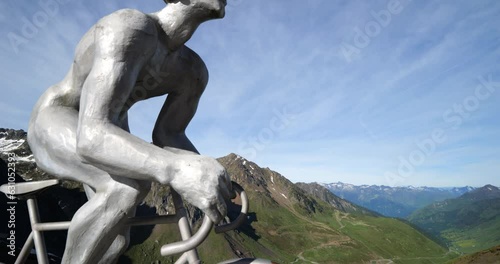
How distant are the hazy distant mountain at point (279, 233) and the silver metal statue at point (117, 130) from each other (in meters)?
50.0

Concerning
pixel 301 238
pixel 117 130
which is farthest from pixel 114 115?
pixel 301 238

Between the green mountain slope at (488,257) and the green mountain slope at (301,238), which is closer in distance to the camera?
the green mountain slope at (488,257)

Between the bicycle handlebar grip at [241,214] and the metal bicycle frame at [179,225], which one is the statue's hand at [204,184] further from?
the bicycle handlebar grip at [241,214]

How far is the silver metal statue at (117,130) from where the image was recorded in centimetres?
201

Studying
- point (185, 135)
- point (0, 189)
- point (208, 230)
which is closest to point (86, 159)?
point (208, 230)

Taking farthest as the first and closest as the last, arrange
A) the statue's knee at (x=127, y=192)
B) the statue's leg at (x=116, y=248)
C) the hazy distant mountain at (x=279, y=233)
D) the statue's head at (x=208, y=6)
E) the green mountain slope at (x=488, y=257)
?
the hazy distant mountain at (x=279, y=233) → the green mountain slope at (x=488, y=257) → the statue's leg at (x=116, y=248) → the statue's head at (x=208, y=6) → the statue's knee at (x=127, y=192)

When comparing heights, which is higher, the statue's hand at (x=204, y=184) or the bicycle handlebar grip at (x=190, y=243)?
the statue's hand at (x=204, y=184)

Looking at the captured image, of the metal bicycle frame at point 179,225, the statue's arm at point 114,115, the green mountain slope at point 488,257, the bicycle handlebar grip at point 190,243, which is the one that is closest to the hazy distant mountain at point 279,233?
the green mountain slope at point 488,257

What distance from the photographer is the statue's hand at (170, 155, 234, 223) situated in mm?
1936

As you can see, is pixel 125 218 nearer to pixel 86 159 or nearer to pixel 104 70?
pixel 86 159

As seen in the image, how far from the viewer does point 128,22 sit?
7.41 ft

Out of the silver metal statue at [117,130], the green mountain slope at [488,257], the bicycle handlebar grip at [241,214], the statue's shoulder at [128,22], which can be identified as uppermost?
the statue's shoulder at [128,22]

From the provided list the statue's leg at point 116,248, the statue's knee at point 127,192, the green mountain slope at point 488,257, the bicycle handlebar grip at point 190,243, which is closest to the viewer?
the bicycle handlebar grip at point 190,243

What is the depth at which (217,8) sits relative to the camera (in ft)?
8.14
